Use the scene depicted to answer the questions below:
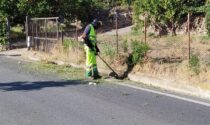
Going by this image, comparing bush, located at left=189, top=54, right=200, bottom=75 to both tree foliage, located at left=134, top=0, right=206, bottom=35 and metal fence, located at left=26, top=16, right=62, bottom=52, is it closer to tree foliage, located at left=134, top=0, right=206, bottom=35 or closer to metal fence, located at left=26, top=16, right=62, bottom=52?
metal fence, located at left=26, top=16, right=62, bottom=52

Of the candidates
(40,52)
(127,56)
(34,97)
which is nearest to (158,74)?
(127,56)

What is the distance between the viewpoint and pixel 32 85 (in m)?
11.8

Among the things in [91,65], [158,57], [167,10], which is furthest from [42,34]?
[91,65]

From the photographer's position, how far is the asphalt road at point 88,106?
7.82m

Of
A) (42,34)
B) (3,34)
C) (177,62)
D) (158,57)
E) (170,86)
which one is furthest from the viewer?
(3,34)

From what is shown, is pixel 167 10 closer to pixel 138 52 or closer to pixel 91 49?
pixel 138 52

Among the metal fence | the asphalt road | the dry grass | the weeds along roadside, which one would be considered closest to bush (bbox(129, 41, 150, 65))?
the weeds along roadside

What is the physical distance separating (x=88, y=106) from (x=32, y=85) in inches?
123

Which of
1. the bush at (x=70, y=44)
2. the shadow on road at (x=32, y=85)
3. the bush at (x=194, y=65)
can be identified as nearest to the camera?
the bush at (x=194, y=65)

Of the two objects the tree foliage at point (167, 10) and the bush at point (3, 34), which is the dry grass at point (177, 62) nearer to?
the tree foliage at point (167, 10)

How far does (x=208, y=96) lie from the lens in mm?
9633

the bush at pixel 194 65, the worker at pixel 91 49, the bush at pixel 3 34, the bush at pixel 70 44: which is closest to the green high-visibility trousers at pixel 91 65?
the worker at pixel 91 49

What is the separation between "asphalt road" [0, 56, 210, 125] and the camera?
7824 millimetres

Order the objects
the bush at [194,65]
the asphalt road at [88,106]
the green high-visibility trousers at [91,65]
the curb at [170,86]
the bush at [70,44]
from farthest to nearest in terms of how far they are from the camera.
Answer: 1. the bush at [70,44]
2. the green high-visibility trousers at [91,65]
3. the bush at [194,65]
4. the curb at [170,86]
5. the asphalt road at [88,106]
